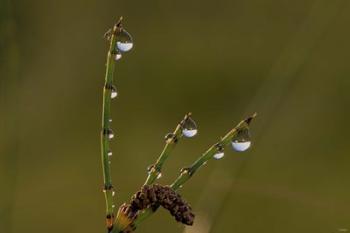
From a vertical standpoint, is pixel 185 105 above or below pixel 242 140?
above

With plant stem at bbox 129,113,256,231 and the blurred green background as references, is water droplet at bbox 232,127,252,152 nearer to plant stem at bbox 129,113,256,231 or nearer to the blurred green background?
plant stem at bbox 129,113,256,231

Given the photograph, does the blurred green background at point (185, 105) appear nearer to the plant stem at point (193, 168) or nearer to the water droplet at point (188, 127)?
the water droplet at point (188, 127)

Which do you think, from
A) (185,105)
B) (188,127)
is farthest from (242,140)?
(185,105)

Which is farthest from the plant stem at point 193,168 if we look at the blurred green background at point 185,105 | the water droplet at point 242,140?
the blurred green background at point 185,105

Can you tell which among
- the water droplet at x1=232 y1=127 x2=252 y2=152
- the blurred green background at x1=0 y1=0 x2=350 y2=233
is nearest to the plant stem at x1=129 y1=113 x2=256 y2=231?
the water droplet at x1=232 y1=127 x2=252 y2=152

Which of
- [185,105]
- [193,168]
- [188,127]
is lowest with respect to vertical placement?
[193,168]

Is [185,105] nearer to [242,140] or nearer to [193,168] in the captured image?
[242,140]

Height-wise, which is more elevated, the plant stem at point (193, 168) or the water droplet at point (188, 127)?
the water droplet at point (188, 127)

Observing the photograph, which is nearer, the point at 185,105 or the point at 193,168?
the point at 193,168
